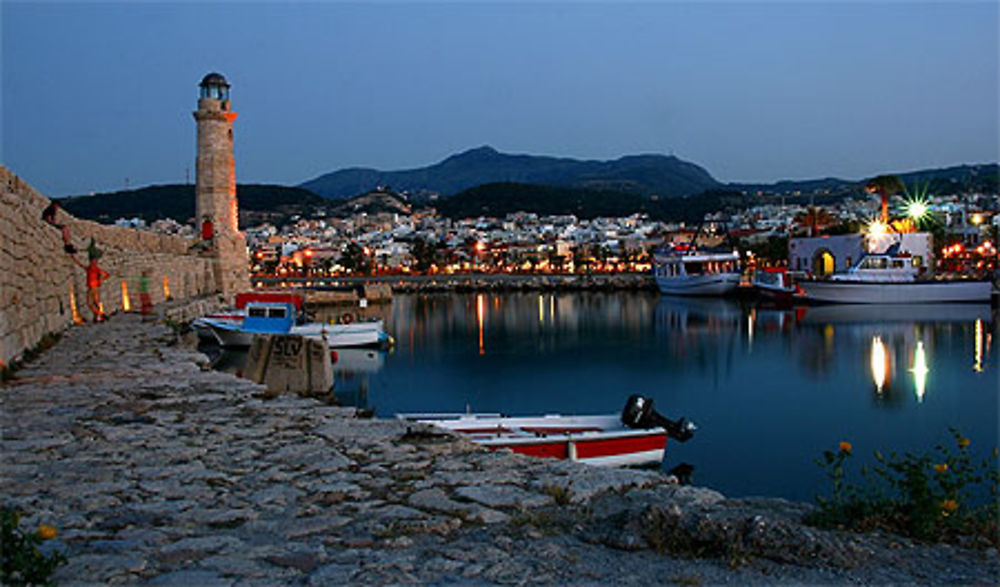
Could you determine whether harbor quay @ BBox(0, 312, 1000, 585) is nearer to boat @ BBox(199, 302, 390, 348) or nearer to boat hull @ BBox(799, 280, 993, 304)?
boat @ BBox(199, 302, 390, 348)

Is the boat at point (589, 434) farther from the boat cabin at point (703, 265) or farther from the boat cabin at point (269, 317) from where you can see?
the boat cabin at point (703, 265)

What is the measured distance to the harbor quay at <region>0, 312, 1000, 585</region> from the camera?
10.9ft

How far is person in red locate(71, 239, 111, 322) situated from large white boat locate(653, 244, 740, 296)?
45.6 metres

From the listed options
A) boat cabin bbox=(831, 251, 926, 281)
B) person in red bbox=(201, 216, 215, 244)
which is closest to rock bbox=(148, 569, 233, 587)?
person in red bbox=(201, 216, 215, 244)

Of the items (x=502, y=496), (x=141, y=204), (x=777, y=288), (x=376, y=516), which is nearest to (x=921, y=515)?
(x=502, y=496)

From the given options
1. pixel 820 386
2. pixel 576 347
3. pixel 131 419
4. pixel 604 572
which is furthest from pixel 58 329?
pixel 576 347

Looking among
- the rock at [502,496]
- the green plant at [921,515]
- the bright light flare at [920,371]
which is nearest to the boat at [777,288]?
the bright light flare at [920,371]

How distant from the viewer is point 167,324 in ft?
57.2

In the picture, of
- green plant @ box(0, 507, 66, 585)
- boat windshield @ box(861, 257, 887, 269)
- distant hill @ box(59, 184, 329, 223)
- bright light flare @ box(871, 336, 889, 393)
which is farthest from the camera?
distant hill @ box(59, 184, 329, 223)

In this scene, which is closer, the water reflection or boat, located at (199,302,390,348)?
the water reflection

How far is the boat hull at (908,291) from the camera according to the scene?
44.7 metres

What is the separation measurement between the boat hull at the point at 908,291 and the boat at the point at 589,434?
37012mm

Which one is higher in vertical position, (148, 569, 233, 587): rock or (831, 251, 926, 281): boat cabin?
(148, 569, 233, 587): rock

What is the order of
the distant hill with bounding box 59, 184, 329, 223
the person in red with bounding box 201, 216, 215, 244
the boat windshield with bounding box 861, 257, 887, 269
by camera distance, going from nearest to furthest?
the person in red with bounding box 201, 216, 215, 244 < the boat windshield with bounding box 861, 257, 887, 269 < the distant hill with bounding box 59, 184, 329, 223
